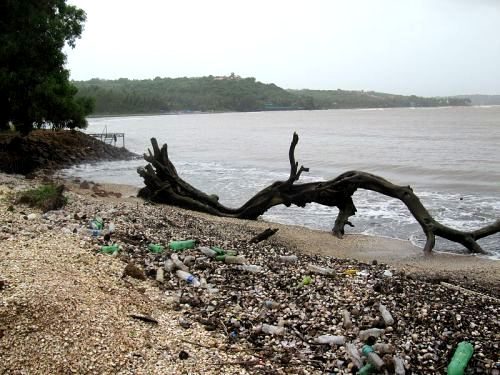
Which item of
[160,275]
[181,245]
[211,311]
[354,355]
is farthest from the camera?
[181,245]

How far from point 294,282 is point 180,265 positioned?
1.90m

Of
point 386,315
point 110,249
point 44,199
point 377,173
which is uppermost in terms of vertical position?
point 44,199

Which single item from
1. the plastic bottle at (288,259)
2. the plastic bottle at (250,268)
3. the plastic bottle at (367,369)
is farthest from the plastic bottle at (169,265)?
the plastic bottle at (367,369)

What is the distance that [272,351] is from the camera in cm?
578

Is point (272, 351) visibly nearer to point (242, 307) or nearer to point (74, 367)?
point (242, 307)

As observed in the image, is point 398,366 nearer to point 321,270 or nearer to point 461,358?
point 461,358

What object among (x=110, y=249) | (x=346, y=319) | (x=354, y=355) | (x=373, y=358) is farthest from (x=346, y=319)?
(x=110, y=249)

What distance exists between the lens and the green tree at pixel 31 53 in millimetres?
20766

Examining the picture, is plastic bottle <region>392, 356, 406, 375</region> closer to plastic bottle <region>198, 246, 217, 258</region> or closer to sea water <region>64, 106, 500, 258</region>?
plastic bottle <region>198, 246, 217, 258</region>

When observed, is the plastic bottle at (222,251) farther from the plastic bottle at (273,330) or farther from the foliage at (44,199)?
the foliage at (44,199)

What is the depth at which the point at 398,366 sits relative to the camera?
5.39 metres

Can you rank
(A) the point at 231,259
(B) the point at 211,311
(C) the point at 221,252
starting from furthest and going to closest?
(C) the point at 221,252, (A) the point at 231,259, (B) the point at 211,311

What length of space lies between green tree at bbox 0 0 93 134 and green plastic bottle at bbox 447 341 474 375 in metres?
20.5

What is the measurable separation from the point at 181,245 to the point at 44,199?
435 cm
